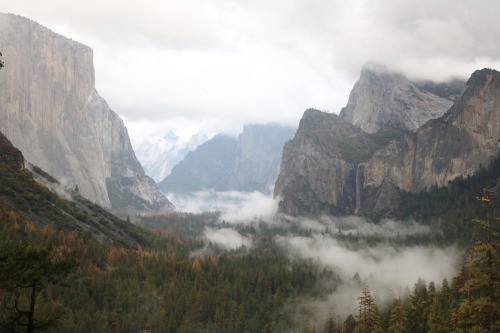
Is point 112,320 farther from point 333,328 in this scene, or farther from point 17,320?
point 17,320

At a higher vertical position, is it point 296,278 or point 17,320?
point 17,320

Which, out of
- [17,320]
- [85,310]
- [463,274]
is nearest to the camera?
[17,320]

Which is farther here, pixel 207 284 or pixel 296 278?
pixel 296 278

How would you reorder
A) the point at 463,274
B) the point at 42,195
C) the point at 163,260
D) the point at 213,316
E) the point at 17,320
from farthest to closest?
the point at 42,195
the point at 163,260
the point at 213,316
the point at 463,274
the point at 17,320

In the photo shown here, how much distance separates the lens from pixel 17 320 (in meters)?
30.0

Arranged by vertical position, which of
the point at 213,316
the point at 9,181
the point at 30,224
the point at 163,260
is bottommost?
the point at 213,316

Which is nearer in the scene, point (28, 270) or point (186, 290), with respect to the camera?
point (28, 270)

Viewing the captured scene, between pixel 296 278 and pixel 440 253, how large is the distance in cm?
6215

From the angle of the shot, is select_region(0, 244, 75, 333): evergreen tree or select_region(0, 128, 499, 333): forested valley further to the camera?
select_region(0, 128, 499, 333): forested valley

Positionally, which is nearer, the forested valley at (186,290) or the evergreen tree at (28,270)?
the evergreen tree at (28,270)

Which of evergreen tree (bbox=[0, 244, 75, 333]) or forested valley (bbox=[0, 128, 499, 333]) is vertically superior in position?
evergreen tree (bbox=[0, 244, 75, 333])

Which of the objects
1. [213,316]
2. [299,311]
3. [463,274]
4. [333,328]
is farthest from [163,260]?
[463,274]

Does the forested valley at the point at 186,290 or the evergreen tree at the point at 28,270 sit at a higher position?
the evergreen tree at the point at 28,270

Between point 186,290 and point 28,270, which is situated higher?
point 28,270
